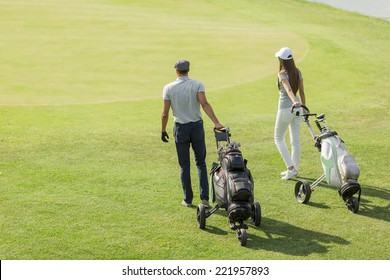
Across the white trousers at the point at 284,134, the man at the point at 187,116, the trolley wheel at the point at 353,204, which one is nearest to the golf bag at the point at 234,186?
the man at the point at 187,116

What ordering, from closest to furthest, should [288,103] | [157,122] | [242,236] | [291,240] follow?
[242,236]
[291,240]
[288,103]
[157,122]

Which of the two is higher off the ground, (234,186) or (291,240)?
(234,186)

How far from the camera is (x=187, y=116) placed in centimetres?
1105

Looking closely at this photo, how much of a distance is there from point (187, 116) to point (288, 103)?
2086mm

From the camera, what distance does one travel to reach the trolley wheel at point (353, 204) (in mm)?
11094

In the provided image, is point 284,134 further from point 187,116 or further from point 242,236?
point 242,236

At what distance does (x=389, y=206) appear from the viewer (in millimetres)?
11547

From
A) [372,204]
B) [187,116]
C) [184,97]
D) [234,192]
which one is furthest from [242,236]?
[372,204]

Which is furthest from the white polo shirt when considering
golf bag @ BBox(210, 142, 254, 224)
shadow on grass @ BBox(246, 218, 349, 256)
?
shadow on grass @ BBox(246, 218, 349, 256)

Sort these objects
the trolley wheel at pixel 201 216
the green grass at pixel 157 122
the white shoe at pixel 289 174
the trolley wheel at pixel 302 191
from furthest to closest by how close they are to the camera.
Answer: the white shoe at pixel 289 174, the trolley wheel at pixel 302 191, the trolley wheel at pixel 201 216, the green grass at pixel 157 122

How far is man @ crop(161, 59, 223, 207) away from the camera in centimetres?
1089

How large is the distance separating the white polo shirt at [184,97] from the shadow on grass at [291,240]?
181 cm

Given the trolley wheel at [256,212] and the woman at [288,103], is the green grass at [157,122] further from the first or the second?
the woman at [288,103]

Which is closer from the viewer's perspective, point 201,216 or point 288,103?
point 201,216
